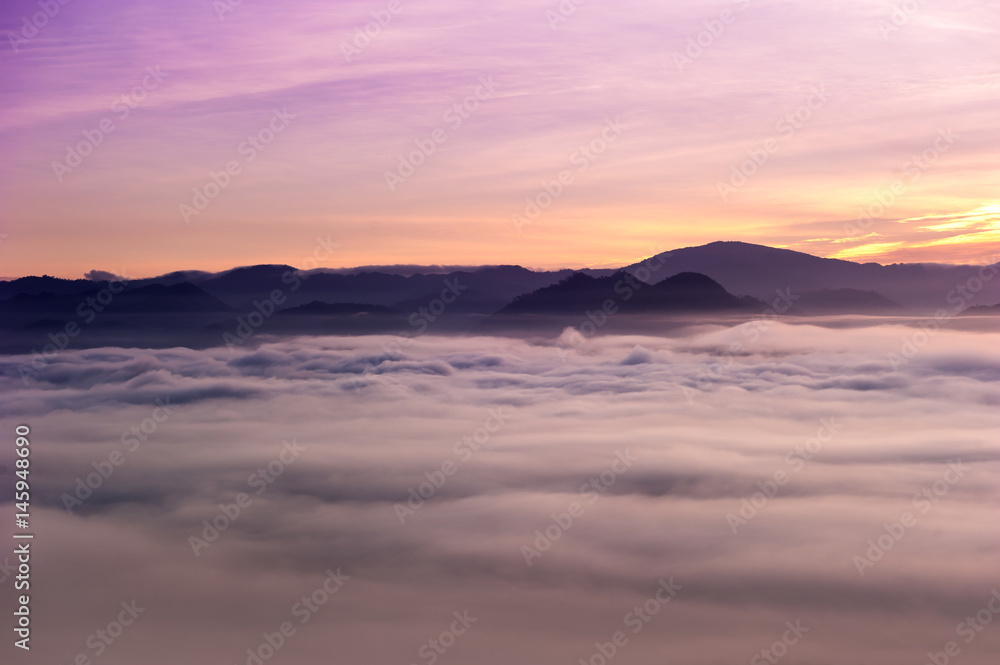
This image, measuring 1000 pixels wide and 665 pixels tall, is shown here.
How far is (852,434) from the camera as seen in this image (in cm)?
9769

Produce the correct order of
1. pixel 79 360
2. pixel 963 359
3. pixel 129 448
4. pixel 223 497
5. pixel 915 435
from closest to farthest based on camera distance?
pixel 223 497, pixel 915 435, pixel 129 448, pixel 963 359, pixel 79 360

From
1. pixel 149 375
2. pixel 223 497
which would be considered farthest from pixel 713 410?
pixel 149 375

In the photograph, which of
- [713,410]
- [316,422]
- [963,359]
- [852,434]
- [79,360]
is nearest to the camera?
[852,434]

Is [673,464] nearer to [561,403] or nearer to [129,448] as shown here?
[561,403]

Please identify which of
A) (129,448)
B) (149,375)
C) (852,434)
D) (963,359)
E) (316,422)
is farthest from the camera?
(149,375)

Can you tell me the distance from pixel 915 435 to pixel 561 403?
5113 cm

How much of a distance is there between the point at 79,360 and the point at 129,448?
10395 centimetres

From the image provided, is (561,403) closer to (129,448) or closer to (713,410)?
(713,410)

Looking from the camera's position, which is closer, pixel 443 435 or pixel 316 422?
pixel 443 435

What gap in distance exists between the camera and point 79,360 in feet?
641

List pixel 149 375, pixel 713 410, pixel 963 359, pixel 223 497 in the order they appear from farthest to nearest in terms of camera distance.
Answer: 1. pixel 149 375
2. pixel 963 359
3. pixel 713 410
4. pixel 223 497

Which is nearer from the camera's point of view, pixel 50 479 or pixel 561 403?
pixel 50 479

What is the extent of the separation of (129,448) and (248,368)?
7704 centimetres

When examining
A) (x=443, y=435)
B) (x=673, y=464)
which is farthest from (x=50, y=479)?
(x=673, y=464)
